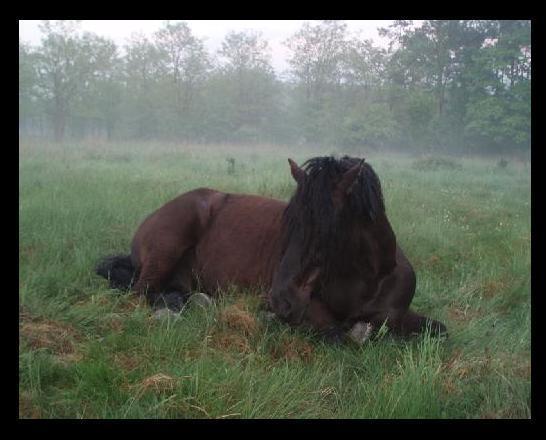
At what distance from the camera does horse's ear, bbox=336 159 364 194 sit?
3267 mm

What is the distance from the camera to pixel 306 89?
32.5 meters

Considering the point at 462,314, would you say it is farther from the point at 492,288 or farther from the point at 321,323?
the point at 321,323

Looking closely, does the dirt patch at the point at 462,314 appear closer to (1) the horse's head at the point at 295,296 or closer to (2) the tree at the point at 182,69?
(1) the horse's head at the point at 295,296

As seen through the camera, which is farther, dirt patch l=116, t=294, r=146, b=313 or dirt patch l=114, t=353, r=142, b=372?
dirt patch l=116, t=294, r=146, b=313

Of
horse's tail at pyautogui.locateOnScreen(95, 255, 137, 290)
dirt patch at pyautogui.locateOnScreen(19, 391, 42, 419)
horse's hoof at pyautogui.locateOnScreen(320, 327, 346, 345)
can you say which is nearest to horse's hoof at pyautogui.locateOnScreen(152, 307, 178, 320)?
horse's tail at pyautogui.locateOnScreen(95, 255, 137, 290)

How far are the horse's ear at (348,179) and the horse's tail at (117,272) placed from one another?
2.36m

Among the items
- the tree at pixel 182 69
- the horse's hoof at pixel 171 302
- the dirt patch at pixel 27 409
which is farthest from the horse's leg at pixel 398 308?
the tree at pixel 182 69

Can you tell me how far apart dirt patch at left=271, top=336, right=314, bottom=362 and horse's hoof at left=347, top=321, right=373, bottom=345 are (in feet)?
1.06

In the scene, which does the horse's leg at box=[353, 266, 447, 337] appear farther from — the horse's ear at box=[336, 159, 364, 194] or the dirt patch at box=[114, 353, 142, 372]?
the dirt patch at box=[114, 353, 142, 372]

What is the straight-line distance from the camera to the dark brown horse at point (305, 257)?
3289 millimetres
